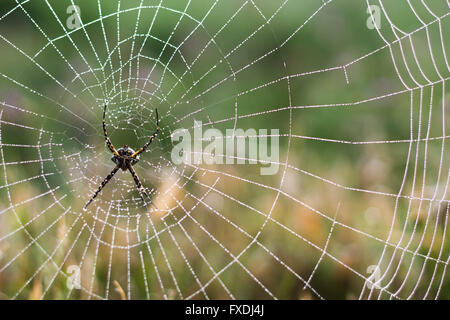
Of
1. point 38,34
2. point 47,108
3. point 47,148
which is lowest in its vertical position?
point 47,148

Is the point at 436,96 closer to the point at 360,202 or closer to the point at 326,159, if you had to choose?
the point at 326,159

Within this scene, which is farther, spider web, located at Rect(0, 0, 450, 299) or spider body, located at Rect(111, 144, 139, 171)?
spider body, located at Rect(111, 144, 139, 171)

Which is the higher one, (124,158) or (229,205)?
(124,158)

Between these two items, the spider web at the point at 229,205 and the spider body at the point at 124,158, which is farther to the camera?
the spider body at the point at 124,158

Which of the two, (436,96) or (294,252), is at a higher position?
(436,96)

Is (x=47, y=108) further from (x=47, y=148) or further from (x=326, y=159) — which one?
(x=326, y=159)

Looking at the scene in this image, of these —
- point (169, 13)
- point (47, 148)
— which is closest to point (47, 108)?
point (47, 148)
